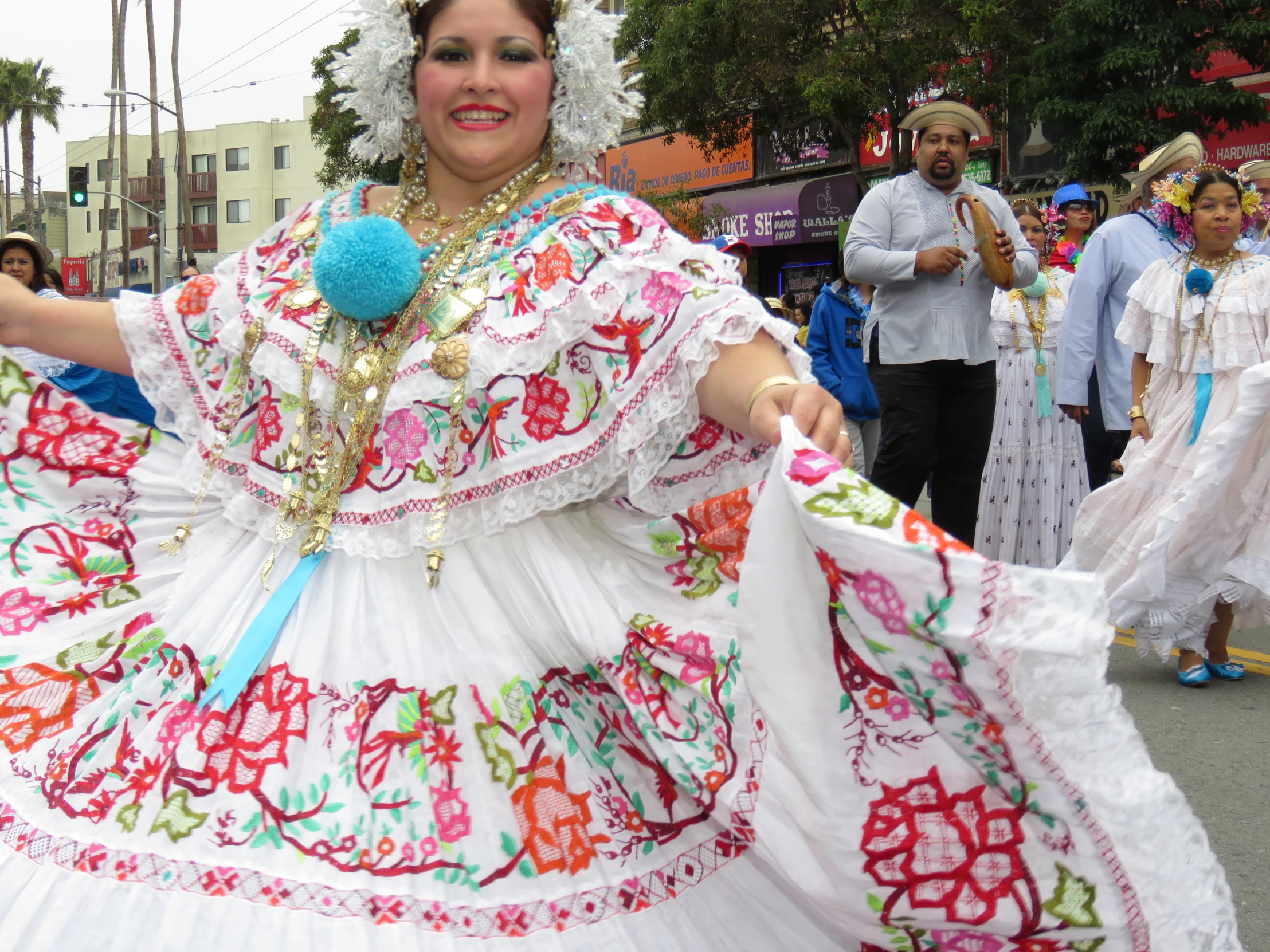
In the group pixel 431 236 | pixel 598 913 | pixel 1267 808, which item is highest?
pixel 431 236

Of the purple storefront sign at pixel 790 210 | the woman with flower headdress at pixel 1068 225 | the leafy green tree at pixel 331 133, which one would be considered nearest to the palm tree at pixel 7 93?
the leafy green tree at pixel 331 133

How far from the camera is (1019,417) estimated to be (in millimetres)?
7113

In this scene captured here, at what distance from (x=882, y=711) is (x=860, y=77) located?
15905mm

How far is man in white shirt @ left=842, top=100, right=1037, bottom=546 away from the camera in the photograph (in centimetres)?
526

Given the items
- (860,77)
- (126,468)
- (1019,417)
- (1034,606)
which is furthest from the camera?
(860,77)

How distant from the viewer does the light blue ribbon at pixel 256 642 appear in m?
1.87

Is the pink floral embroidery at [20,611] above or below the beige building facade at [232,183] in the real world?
below

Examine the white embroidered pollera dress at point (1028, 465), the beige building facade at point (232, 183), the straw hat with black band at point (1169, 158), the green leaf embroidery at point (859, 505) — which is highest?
the beige building facade at point (232, 183)

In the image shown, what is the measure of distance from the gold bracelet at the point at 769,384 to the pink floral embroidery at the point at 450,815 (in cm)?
69

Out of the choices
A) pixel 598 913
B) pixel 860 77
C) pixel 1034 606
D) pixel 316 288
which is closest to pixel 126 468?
pixel 316 288

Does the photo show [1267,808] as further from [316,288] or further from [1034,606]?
[316,288]

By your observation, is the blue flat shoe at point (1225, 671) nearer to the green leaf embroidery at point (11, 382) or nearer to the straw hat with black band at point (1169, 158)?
the straw hat with black band at point (1169, 158)

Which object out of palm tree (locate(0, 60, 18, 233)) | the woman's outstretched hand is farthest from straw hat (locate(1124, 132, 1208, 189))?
palm tree (locate(0, 60, 18, 233))

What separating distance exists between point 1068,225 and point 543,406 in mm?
7264
